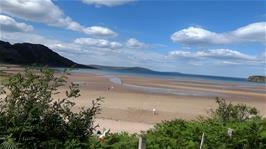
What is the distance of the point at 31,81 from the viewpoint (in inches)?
207

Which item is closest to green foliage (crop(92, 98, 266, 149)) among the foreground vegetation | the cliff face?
the foreground vegetation

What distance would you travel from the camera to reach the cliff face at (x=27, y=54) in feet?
461

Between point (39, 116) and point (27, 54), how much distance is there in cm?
→ 15924

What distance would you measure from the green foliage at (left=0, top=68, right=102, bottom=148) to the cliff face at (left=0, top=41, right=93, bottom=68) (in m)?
123

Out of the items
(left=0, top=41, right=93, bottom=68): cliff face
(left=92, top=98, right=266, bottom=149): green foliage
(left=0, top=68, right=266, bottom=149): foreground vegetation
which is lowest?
(left=92, top=98, right=266, bottom=149): green foliage

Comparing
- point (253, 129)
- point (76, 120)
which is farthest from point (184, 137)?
→ point (76, 120)

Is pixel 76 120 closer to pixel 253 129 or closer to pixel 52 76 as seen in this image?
pixel 52 76

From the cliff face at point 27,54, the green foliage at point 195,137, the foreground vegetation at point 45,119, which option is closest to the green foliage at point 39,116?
the foreground vegetation at point 45,119

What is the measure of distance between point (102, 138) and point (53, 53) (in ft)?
599

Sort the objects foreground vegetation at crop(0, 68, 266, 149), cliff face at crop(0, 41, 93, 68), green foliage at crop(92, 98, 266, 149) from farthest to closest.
A: 1. cliff face at crop(0, 41, 93, 68)
2. green foliage at crop(92, 98, 266, 149)
3. foreground vegetation at crop(0, 68, 266, 149)

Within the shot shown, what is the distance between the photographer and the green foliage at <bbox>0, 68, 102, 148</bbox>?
195 inches

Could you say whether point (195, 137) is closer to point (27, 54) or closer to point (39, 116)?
point (39, 116)

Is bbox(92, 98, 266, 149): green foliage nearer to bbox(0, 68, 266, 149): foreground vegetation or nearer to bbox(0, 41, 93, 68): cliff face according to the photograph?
bbox(0, 68, 266, 149): foreground vegetation

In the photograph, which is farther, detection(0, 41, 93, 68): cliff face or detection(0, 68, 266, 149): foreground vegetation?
detection(0, 41, 93, 68): cliff face
